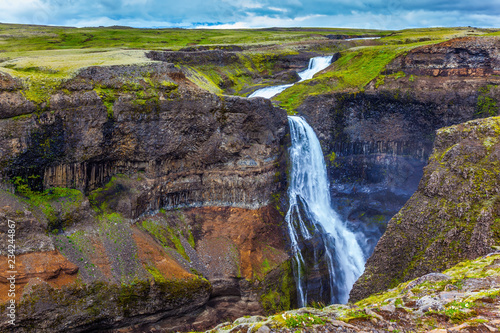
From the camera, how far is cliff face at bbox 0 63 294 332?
22.9 meters

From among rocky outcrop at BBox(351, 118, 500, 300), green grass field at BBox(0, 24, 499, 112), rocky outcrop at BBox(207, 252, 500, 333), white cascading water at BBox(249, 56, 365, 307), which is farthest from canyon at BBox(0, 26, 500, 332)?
green grass field at BBox(0, 24, 499, 112)

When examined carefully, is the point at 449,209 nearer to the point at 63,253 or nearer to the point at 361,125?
the point at 361,125

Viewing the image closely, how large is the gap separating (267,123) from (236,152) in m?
4.20

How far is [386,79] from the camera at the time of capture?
43.4 m

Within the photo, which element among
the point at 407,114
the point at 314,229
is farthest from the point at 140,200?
the point at 407,114

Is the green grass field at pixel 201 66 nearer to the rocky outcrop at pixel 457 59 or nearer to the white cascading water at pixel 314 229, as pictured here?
the rocky outcrop at pixel 457 59

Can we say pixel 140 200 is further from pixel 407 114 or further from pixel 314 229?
pixel 407 114

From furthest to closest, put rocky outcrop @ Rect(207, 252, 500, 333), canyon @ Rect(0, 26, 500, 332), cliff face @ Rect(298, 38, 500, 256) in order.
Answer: cliff face @ Rect(298, 38, 500, 256)
canyon @ Rect(0, 26, 500, 332)
rocky outcrop @ Rect(207, 252, 500, 333)

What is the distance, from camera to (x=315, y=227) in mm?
35188

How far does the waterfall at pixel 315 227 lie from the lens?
3228 centimetres

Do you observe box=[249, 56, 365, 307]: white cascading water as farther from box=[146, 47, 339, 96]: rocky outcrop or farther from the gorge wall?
box=[146, 47, 339, 96]: rocky outcrop

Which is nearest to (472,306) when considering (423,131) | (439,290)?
(439,290)

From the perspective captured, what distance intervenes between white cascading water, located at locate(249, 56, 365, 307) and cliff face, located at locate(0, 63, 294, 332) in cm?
172

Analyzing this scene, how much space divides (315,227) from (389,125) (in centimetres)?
1583
